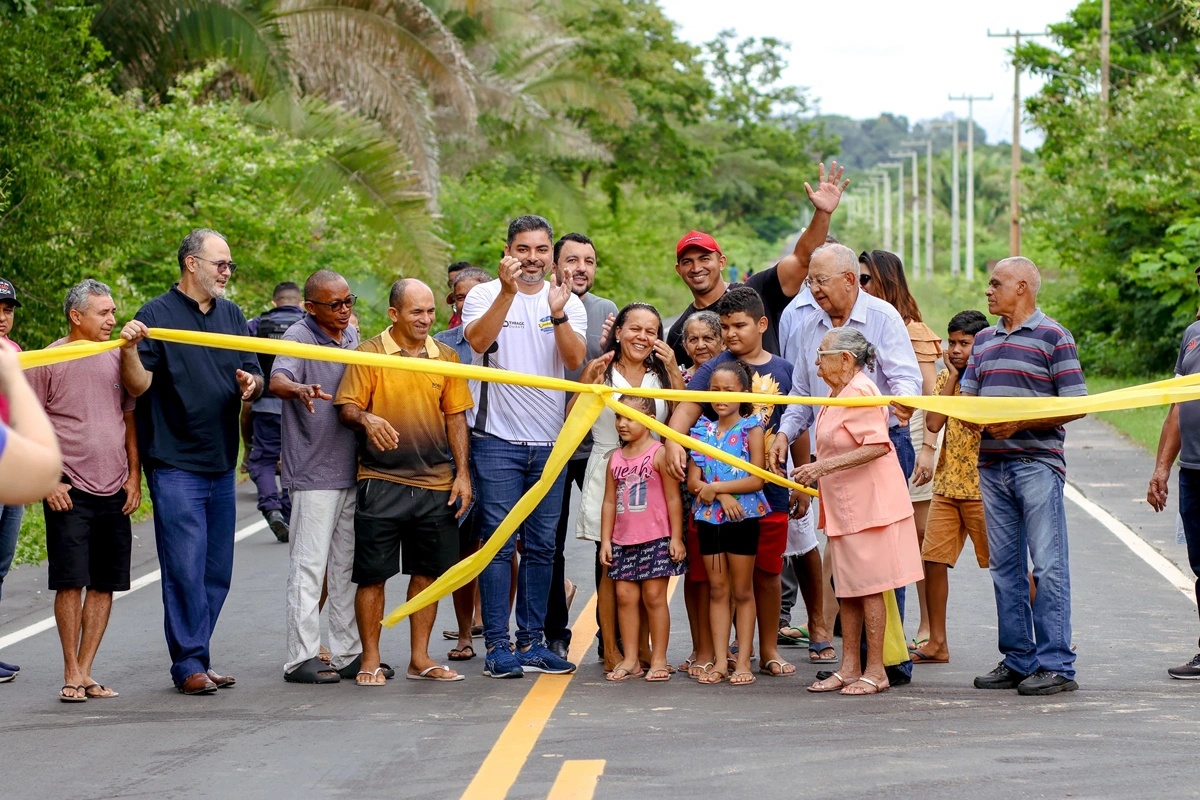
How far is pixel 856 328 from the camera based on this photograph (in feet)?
25.7

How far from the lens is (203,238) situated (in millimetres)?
7820

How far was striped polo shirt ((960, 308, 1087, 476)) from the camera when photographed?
7.46 m

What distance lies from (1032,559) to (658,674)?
5.94 feet

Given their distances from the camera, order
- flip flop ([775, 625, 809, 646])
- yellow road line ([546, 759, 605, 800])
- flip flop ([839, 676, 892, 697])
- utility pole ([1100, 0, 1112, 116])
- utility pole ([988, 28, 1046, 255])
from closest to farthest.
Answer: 1. yellow road line ([546, 759, 605, 800])
2. flip flop ([839, 676, 892, 697])
3. flip flop ([775, 625, 809, 646])
4. utility pole ([1100, 0, 1112, 116])
5. utility pole ([988, 28, 1046, 255])

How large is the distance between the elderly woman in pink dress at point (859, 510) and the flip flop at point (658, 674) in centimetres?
74

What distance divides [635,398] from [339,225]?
44.7ft

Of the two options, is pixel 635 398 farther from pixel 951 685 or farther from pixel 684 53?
pixel 684 53

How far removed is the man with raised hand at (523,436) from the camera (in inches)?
314

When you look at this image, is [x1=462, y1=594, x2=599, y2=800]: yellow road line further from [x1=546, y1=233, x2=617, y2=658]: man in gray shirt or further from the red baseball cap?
the red baseball cap

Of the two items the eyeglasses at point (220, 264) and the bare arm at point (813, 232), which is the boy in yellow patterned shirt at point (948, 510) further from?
the eyeglasses at point (220, 264)

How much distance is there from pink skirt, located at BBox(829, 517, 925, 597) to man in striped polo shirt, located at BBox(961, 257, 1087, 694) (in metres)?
0.47

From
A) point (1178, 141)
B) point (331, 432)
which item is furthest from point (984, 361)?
point (1178, 141)

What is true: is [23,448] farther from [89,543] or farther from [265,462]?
[265,462]

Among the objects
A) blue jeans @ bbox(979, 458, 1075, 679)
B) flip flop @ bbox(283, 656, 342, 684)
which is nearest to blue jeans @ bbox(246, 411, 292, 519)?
flip flop @ bbox(283, 656, 342, 684)
